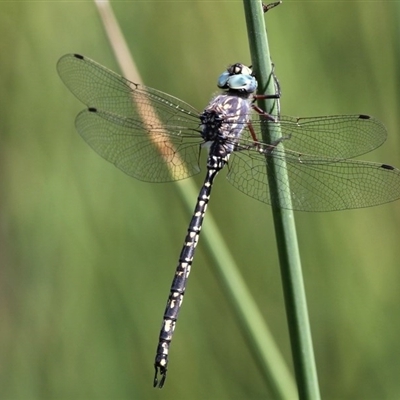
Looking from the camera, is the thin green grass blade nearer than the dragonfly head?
Yes

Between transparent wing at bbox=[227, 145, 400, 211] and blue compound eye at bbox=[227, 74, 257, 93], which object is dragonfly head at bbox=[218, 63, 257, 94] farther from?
transparent wing at bbox=[227, 145, 400, 211]

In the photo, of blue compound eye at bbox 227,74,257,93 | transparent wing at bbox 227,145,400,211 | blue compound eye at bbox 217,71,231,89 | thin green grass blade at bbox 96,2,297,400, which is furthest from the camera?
blue compound eye at bbox 217,71,231,89

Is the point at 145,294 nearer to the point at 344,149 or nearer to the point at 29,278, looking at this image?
the point at 29,278

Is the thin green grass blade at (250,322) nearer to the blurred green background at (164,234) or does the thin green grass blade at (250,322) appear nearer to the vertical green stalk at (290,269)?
the vertical green stalk at (290,269)

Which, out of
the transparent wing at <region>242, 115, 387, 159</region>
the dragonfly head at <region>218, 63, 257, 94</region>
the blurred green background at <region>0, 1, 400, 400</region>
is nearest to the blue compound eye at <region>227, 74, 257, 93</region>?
the dragonfly head at <region>218, 63, 257, 94</region>

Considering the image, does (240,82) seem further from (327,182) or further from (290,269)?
(290,269)

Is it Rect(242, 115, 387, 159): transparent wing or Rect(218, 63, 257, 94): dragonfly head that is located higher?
Rect(218, 63, 257, 94): dragonfly head

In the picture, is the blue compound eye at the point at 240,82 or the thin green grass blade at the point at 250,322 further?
the blue compound eye at the point at 240,82

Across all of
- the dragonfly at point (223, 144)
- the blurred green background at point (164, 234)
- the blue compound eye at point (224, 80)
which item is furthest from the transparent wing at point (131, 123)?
the blurred green background at point (164, 234)

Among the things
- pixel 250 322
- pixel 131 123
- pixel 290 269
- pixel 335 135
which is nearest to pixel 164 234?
pixel 131 123
